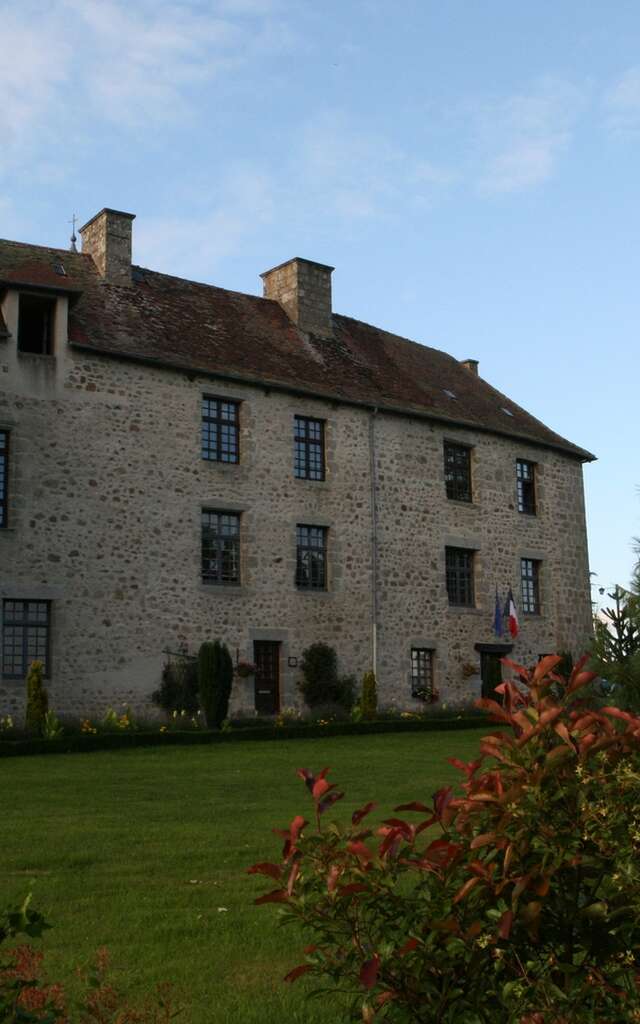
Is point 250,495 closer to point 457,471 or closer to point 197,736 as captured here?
point 197,736

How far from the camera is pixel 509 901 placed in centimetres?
279

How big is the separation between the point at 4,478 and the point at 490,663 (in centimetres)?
1228

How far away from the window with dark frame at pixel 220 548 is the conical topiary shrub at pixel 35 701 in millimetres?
4224

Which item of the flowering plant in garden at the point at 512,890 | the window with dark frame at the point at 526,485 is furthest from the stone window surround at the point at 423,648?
the flowering plant in garden at the point at 512,890

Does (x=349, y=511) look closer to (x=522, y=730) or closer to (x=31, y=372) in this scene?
(x=31, y=372)

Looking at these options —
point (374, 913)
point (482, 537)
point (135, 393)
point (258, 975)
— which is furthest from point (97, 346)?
point (374, 913)

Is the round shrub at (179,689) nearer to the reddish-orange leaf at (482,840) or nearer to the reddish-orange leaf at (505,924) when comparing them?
the reddish-orange leaf at (482,840)

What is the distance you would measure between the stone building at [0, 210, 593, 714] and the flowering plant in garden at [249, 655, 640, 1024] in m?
16.6

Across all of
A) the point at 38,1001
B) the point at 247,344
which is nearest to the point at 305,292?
the point at 247,344

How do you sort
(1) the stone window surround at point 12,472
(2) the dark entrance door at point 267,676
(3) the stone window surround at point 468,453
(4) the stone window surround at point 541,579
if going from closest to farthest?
1. (1) the stone window surround at point 12,472
2. (2) the dark entrance door at point 267,676
3. (3) the stone window surround at point 468,453
4. (4) the stone window surround at point 541,579

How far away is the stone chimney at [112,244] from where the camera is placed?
Result: 22.6 m

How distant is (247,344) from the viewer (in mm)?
23281

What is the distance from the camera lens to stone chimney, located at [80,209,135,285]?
2264 cm

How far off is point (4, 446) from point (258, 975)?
51.0 ft
